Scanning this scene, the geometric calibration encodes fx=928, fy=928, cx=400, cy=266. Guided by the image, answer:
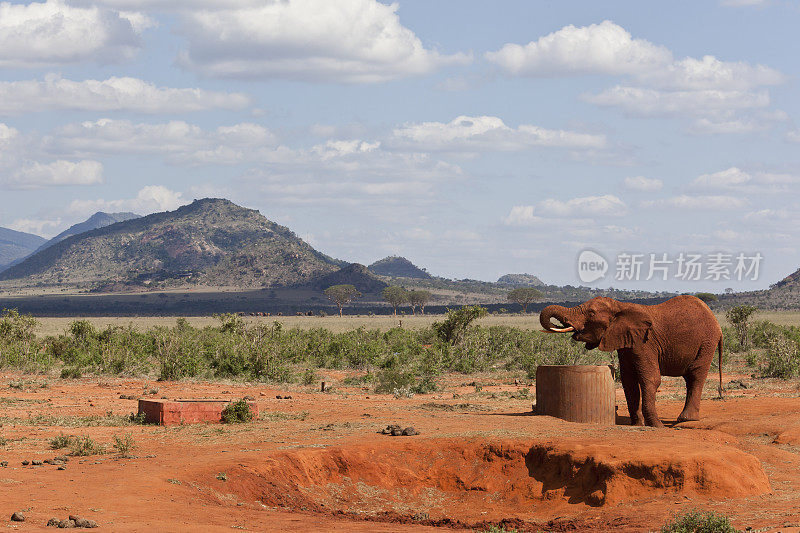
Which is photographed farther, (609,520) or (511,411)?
(511,411)

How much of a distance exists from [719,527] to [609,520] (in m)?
2.20

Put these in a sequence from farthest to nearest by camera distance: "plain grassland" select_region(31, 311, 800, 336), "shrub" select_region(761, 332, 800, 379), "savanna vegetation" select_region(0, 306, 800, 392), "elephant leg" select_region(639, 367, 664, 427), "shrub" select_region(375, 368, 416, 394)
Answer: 1. "plain grassland" select_region(31, 311, 800, 336)
2. "savanna vegetation" select_region(0, 306, 800, 392)
3. "shrub" select_region(761, 332, 800, 379)
4. "shrub" select_region(375, 368, 416, 394)
5. "elephant leg" select_region(639, 367, 664, 427)

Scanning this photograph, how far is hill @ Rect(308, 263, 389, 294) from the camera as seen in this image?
17262 centimetres

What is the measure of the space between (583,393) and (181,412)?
8.33 m

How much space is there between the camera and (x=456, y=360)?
121ft

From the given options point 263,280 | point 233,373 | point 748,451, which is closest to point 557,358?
point 233,373

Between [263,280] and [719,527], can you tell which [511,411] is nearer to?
[719,527]

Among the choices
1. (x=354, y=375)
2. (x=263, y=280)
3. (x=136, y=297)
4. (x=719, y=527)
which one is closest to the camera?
(x=719, y=527)

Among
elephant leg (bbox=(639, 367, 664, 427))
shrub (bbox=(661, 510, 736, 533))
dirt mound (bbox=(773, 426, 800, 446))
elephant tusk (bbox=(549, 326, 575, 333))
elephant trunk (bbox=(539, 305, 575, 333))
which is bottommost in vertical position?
shrub (bbox=(661, 510, 736, 533))

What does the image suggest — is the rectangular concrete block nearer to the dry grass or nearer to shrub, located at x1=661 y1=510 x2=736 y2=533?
shrub, located at x1=661 y1=510 x2=736 y2=533

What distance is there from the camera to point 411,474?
15273 mm

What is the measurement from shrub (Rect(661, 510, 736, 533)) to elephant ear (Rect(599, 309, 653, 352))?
847cm

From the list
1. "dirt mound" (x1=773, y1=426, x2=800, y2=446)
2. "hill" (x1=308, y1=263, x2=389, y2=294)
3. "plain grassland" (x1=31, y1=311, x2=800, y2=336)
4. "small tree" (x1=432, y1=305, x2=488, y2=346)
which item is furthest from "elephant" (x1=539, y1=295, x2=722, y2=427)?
"hill" (x1=308, y1=263, x2=389, y2=294)

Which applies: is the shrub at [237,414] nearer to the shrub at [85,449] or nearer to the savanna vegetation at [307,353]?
the shrub at [85,449]
